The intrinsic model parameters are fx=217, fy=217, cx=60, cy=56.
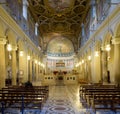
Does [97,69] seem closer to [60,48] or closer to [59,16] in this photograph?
[59,16]

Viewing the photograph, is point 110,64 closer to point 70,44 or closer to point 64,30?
point 64,30

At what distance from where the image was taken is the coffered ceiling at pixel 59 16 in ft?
92.4

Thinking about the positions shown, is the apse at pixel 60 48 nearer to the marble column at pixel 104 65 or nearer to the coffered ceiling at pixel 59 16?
the coffered ceiling at pixel 59 16

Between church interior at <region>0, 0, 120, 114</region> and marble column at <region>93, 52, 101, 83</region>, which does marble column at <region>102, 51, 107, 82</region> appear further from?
marble column at <region>93, 52, 101, 83</region>

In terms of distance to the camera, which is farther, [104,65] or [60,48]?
[60,48]

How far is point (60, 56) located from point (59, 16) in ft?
48.0

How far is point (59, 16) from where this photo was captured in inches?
1337

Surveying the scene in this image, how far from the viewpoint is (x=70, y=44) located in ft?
148

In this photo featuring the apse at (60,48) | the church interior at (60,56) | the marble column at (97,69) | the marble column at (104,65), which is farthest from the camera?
the apse at (60,48)

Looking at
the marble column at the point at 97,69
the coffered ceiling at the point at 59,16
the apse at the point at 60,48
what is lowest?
the marble column at the point at 97,69

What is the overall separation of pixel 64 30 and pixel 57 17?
5491 millimetres

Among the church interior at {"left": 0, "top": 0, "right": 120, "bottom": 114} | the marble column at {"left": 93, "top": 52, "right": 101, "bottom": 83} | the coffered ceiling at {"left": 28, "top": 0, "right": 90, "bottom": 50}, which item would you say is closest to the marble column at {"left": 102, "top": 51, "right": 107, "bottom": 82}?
the church interior at {"left": 0, "top": 0, "right": 120, "bottom": 114}

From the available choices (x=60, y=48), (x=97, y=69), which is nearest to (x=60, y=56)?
(x=60, y=48)

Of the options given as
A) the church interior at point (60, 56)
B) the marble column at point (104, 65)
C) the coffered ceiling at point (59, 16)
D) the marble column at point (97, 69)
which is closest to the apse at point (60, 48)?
the church interior at point (60, 56)
